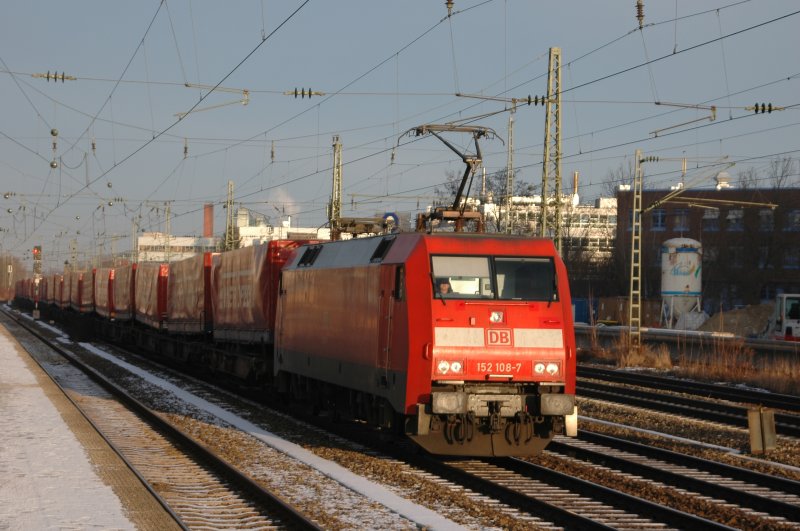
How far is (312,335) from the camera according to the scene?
18.6 meters

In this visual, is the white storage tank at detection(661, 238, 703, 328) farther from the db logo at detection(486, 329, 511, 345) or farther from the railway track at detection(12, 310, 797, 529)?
the db logo at detection(486, 329, 511, 345)

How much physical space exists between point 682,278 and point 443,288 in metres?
47.9

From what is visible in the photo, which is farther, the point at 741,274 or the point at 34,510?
the point at 741,274

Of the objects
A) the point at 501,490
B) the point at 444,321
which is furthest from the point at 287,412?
the point at 501,490

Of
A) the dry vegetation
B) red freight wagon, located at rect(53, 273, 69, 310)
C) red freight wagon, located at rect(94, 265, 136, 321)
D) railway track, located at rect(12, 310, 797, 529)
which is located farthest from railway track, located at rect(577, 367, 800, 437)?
red freight wagon, located at rect(53, 273, 69, 310)

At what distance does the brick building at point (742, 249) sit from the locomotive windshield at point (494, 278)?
66.4m

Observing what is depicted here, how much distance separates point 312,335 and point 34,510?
8.05 metres

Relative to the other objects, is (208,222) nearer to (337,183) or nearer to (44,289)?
(44,289)

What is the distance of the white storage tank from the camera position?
5938 centimetres

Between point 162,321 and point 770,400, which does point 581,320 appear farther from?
point 770,400

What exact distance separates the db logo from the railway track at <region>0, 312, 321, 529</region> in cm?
357

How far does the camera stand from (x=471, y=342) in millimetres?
13852

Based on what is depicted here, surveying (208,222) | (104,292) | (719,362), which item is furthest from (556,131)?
(208,222)

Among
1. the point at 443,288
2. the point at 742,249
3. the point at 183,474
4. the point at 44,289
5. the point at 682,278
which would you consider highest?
the point at 742,249
